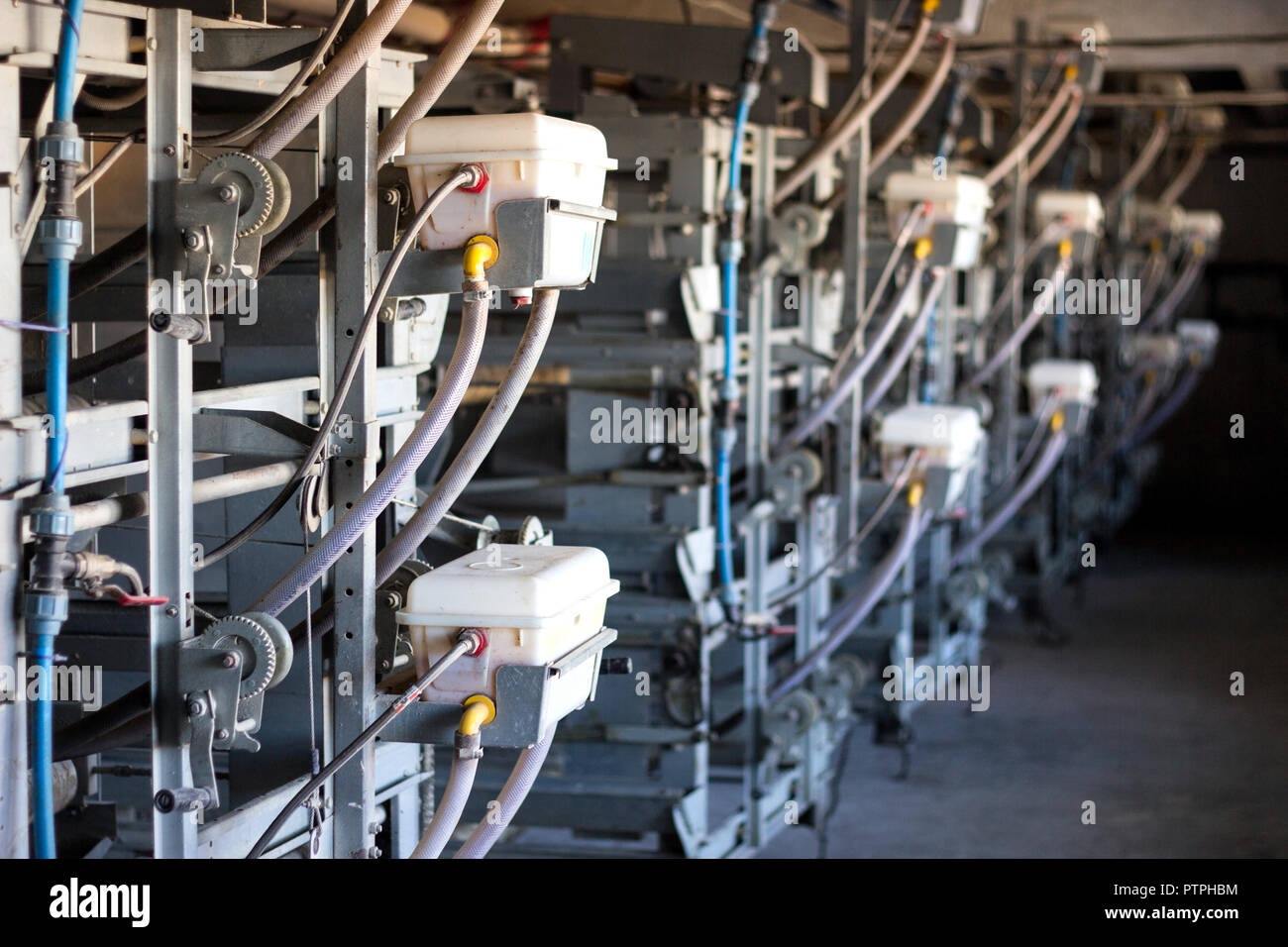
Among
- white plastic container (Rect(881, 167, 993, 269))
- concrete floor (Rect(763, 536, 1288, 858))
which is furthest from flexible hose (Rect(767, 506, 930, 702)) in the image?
white plastic container (Rect(881, 167, 993, 269))

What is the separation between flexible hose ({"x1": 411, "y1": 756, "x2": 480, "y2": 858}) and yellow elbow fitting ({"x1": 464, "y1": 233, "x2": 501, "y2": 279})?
589 mm

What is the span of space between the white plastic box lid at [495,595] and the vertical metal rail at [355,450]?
0.38 feet

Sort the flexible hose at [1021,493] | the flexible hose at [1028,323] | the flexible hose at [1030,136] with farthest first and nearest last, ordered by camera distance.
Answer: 1. the flexible hose at [1021,493]
2. the flexible hose at [1028,323]
3. the flexible hose at [1030,136]

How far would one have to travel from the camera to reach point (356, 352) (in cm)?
188

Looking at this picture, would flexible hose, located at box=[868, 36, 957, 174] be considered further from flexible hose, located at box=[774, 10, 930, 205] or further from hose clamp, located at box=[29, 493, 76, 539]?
hose clamp, located at box=[29, 493, 76, 539]

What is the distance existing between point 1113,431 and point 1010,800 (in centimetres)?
358

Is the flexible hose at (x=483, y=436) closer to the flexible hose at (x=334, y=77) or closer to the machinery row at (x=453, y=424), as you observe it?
the machinery row at (x=453, y=424)

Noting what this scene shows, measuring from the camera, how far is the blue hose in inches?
64.3

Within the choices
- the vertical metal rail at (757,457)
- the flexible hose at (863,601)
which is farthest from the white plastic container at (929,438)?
the vertical metal rail at (757,457)

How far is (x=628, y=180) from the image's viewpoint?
12.8 ft

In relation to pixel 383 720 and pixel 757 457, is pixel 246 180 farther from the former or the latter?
pixel 757 457

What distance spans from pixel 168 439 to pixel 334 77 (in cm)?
47

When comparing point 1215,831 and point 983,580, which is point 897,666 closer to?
point 983,580

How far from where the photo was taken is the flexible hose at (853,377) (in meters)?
3.75
